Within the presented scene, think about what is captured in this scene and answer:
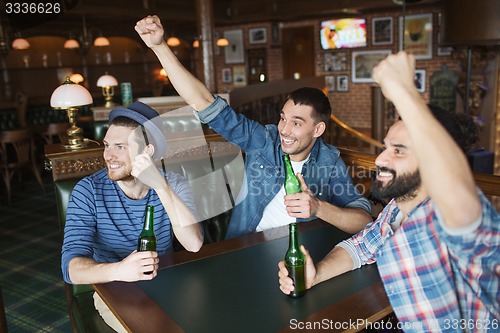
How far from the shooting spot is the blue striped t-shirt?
73.0 inches

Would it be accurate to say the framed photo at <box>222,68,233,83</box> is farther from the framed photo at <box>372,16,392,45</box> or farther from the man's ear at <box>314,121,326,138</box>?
the man's ear at <box>314,121,326,138</box>

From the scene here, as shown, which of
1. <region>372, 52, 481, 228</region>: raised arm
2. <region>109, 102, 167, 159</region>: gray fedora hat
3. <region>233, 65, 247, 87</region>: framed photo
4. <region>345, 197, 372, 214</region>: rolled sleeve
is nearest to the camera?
<region>372, 52, 481, 228</region>: raised arm

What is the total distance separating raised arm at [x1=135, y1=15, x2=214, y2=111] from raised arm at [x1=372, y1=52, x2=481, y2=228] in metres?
1.06

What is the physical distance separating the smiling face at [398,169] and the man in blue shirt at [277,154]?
68cm

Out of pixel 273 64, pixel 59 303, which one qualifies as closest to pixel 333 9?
pixel 273 64

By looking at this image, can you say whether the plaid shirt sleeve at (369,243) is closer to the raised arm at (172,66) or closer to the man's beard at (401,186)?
the man's beard at (401,186)

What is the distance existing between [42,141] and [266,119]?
4.10 metres

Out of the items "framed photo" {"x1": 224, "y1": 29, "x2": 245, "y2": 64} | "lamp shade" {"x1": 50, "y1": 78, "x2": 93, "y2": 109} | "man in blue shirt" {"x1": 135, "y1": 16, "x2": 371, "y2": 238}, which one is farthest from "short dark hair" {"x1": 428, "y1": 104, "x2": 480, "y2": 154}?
"framed photo" {"x1": 224, "y1": 29, "x2": 245, "y2": 64}

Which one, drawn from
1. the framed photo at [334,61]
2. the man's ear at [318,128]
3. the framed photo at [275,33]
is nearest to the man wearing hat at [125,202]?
the man's ear at [318,128]

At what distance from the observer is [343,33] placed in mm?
10164

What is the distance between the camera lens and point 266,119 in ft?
19.7

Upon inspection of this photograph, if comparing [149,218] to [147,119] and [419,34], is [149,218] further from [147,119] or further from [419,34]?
[419,34]

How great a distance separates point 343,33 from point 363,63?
80cm

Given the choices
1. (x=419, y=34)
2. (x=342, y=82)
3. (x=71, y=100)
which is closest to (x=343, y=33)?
(x=342, y=82)
